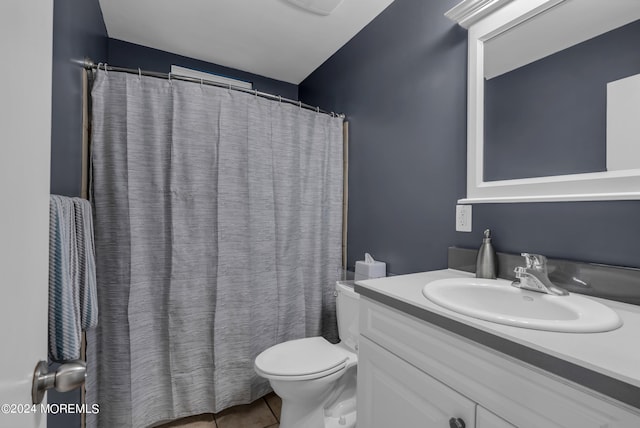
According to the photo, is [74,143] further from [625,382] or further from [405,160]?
[625,382]

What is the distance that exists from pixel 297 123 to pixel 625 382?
1.85 m

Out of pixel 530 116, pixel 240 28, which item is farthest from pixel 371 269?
pixel 240 28

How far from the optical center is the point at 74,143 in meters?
1.22

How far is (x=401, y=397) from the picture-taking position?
2.92ft

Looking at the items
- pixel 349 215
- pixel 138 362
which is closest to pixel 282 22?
pixel 349 215

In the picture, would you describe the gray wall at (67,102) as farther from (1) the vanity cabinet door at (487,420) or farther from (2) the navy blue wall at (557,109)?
(2) the navy blue wall at (557,109)

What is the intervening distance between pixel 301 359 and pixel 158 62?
7.99 feet

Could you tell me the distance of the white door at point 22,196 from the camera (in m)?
0.34

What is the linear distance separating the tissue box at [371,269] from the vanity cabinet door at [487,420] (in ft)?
3.30

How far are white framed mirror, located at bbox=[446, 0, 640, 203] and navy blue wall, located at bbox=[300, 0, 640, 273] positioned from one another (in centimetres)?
7

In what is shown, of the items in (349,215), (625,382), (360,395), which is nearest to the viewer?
(625,382)

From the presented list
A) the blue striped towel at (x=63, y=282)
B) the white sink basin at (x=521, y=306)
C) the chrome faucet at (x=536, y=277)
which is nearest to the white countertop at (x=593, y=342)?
the white sink basin at (x=521, y=306)

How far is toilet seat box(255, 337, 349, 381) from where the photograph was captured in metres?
1.31

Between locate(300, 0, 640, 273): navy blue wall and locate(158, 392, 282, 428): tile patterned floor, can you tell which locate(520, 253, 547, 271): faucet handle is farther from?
locate(158, 392, 282, 428): tile patterned floor
